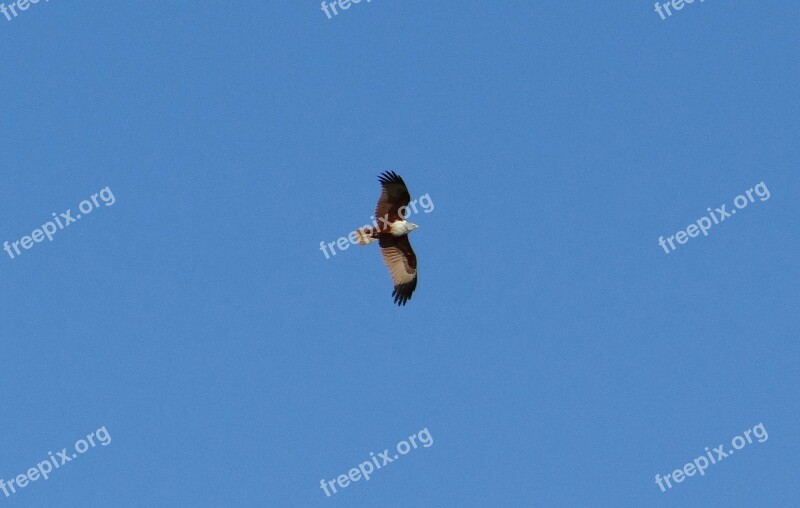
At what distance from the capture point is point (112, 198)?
187 feet

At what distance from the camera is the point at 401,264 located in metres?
51.0

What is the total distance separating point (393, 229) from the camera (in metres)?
49.4

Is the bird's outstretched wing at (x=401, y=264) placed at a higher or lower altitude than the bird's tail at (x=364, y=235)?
lower

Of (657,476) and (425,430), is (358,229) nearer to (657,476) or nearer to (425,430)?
(425,430)

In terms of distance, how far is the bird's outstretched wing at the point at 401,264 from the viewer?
165ft

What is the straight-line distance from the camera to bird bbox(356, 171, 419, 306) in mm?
48938

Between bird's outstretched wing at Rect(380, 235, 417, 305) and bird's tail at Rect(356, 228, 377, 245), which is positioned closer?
bird's tail at Rect(356, 228, 377, 245)

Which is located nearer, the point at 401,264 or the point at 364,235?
the point at 364,235

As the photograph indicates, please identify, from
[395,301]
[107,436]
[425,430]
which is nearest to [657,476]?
[425,430]

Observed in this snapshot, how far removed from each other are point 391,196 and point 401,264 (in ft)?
9.72

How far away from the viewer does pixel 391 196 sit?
4900 cm

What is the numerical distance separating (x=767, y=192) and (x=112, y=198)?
2418cm

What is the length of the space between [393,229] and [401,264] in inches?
78.1

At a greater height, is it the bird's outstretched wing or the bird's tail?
the bird's tail
